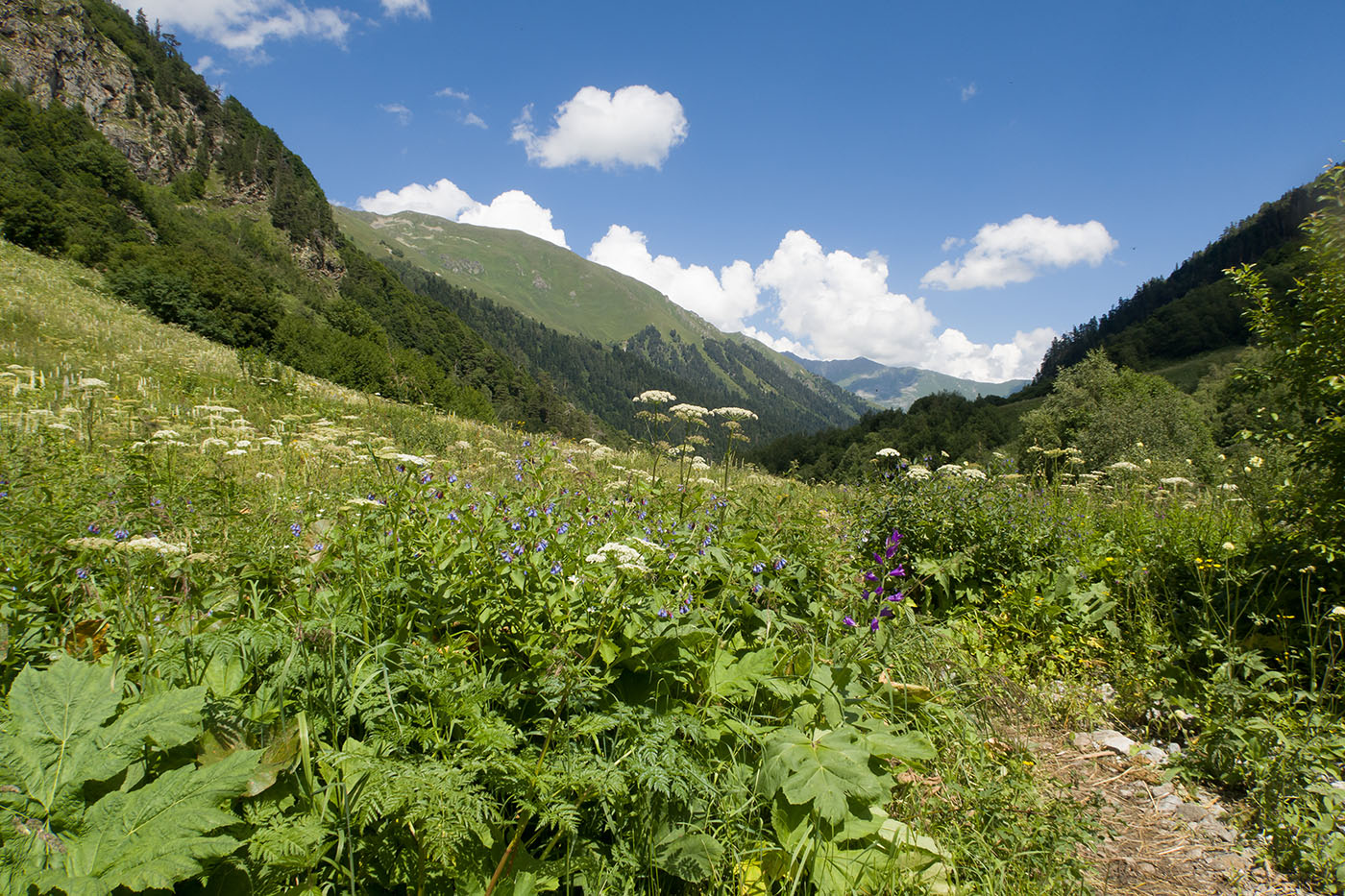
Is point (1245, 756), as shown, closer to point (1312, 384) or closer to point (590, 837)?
point (1312, 384)

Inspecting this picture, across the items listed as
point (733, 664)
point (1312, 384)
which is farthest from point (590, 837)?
point (1312, 384)

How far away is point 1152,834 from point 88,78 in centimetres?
12627

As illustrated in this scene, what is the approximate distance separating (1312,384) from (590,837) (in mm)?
6672

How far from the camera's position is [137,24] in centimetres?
9275

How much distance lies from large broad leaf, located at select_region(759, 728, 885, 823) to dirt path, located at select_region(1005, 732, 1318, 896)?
143cm

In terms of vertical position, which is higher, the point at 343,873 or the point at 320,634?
the point at 320,634

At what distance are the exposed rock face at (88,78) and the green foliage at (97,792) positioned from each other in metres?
110

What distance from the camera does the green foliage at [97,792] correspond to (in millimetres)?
1271

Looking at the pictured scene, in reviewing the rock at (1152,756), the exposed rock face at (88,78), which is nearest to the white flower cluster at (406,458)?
the rock at (1152,756)

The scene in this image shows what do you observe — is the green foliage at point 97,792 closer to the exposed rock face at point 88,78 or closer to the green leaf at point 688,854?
the green leaf at point 688,854

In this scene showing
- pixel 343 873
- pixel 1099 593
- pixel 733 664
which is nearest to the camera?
pixel 343 873

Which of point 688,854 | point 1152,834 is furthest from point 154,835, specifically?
point 1152,834

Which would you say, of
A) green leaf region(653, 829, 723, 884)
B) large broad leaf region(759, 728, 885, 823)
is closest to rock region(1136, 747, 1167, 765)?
large broad leaf region(759, 728, 885, 823)

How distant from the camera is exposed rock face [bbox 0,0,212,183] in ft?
244
